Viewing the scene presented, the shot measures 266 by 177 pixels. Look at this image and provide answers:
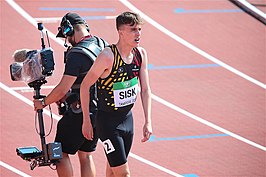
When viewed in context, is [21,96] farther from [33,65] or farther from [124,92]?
[124,92]

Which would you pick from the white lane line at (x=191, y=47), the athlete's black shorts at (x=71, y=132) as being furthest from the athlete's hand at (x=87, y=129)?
the white lane line at (x=191, y=47)

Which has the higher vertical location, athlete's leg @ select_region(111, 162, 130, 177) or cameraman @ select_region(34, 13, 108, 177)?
cameraman @ select_region(34, 13, 108, 177)

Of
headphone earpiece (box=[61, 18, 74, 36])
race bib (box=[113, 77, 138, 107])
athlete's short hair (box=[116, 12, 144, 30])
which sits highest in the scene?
athlete's short hair (box=[116, 12, 144, 30])

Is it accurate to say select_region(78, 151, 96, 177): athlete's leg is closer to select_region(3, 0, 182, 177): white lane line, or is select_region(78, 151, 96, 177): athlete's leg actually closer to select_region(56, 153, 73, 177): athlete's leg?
select_region(56, 153, 73, 177): athlete's leg

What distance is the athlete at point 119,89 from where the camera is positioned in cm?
691

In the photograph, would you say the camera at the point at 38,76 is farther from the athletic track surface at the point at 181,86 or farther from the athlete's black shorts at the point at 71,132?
the athletic track surface at the point at 181,86

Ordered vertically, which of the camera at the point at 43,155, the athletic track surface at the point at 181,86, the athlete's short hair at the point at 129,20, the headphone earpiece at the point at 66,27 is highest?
the athlete's short hair at the point at 129,20

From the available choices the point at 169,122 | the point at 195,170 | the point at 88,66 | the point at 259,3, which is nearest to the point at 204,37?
the point at 259,3

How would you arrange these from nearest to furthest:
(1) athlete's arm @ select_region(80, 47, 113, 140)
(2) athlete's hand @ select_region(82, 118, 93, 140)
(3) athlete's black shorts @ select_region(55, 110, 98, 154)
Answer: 1. (1) athlete's arm @ select_region(80, 47, 113, 140)
2. (2) athlete's hand @ select_region(82, 118, 93, 140)
3. (3) athlete's black shorts @ select_region(55, 110, 98, 154)

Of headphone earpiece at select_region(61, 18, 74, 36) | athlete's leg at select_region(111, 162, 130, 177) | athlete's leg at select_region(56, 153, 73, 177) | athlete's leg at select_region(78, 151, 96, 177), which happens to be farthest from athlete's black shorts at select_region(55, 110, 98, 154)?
headphone earpiece at select_region(61, 18, 74, 36)

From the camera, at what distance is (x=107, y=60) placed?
6.89 meters

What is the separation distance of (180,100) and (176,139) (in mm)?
1192

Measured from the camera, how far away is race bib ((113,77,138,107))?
706 cm

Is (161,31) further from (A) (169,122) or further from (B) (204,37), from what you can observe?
(A) (169,122)
